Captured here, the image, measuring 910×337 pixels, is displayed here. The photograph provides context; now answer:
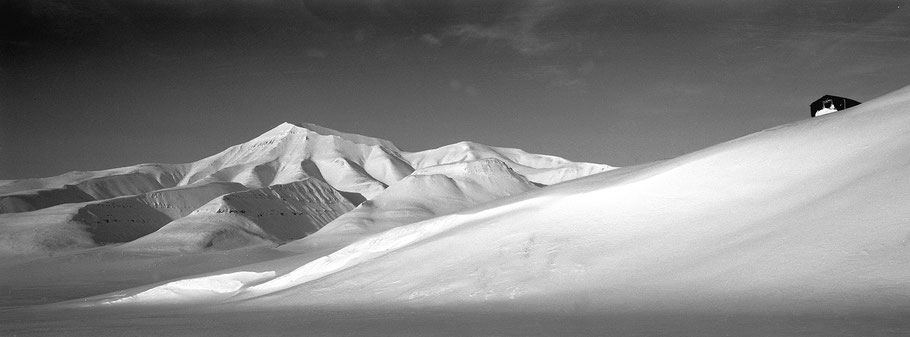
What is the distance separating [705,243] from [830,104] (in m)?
41.8

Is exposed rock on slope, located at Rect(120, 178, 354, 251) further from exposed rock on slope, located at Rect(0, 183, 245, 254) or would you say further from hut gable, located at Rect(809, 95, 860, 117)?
hut gable, located at Rect(809, 95, 860, 117)

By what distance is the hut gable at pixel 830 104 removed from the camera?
172 ft

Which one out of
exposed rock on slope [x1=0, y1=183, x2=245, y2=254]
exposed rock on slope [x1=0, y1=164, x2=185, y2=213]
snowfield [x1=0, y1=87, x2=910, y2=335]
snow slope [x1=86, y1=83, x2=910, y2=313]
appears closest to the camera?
snowfield [x1=0, y1=87, x2=910, y2=335]

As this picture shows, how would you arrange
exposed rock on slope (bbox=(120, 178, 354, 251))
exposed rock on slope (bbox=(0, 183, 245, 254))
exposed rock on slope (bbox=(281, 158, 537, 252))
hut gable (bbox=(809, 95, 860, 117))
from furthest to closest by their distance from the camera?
exposed rock on slope (bbox=(281, 158, 537, 252)) → exposed rock on slope (bbox=(120, 178, 354, 251)) → exposed rock on slope (bbox=(0, 183, 245, 254)) → hut gable (bbox=(809, 95, 860, 117))

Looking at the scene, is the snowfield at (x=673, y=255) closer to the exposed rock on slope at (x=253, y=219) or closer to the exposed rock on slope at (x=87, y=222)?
the exposed rock on slope at (x=253, y=219)

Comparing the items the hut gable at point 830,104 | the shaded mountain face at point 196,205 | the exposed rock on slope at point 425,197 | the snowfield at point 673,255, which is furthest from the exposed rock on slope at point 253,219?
the hut gable at point 830,104

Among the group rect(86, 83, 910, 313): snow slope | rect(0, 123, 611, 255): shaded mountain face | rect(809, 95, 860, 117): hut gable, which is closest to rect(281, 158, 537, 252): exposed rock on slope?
rect(0, 123, 611, 255): shaded mountain face

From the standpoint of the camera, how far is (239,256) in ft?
223

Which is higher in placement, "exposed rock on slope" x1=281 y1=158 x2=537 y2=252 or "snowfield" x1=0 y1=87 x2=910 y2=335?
"exposed rock on slope" x1=281 y1=158 x2=537 y2=252

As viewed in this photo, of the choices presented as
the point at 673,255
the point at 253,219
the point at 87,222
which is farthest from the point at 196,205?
the point at 673,255

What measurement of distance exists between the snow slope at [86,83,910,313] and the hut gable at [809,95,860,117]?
30843 mm

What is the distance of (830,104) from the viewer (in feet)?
175

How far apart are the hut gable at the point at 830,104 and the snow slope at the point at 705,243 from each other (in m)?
30.8

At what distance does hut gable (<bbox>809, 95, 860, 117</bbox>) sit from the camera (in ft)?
172
